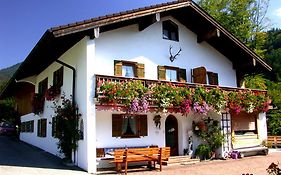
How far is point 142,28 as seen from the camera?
50.3ft

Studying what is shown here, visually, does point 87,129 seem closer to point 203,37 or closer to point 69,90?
point 69,90

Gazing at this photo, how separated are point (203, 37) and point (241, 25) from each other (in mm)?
13093

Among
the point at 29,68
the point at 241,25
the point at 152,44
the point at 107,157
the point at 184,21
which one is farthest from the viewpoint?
the point at 241,25

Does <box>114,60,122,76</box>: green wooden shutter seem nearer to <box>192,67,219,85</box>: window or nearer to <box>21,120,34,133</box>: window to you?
<box>192,67,219,85</box>: window

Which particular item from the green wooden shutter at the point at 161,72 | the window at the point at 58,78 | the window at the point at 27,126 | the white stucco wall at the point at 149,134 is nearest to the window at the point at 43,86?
the window at the point at 58,78

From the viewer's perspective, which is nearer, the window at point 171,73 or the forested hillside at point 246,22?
the window at point 171,73

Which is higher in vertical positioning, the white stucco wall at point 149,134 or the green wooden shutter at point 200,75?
the green wooden shutter at point 200,75

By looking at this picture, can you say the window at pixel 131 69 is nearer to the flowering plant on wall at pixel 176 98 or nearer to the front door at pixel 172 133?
the flowering plant on wall at pixel 176 98

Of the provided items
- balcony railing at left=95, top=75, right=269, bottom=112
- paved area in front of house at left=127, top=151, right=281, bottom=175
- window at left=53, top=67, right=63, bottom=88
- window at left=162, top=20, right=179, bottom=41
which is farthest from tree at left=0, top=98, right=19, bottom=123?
paved area in front of house at left=127, top=151, right=281, bottom=175

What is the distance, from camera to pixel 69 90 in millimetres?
14898

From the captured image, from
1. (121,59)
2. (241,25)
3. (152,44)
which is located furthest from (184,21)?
(241,25)

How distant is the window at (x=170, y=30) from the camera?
16.6 meters

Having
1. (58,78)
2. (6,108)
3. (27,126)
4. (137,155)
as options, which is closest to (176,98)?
(137,155)

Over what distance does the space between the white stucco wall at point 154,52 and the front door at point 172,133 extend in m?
2.26
